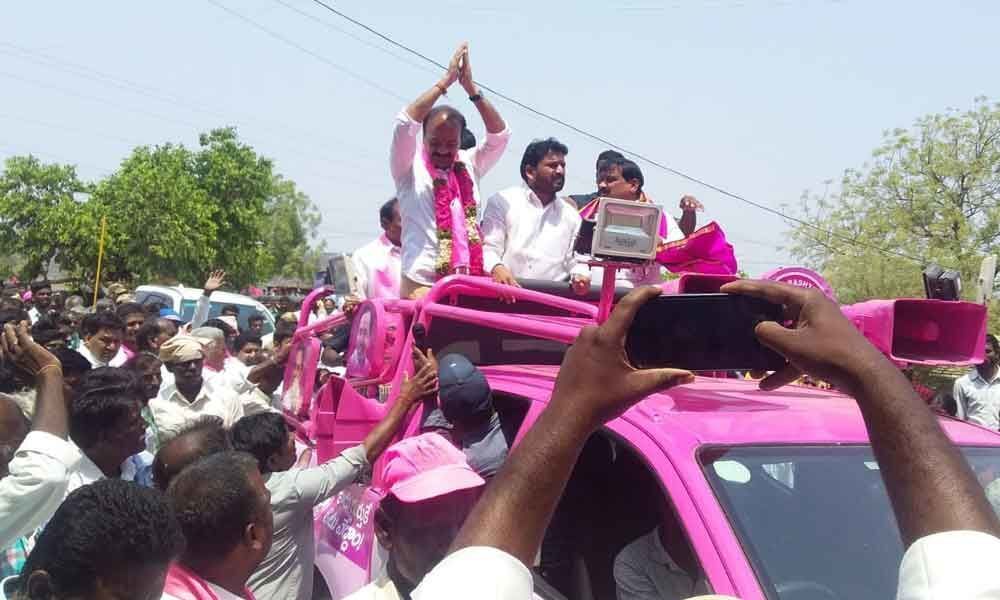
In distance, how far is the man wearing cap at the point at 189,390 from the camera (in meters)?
5.34

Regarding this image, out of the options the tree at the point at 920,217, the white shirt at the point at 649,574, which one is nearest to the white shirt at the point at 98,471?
the white shirt at the point at 649,574

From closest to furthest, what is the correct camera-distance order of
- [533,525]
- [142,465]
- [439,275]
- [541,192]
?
[533,525] < [142,465] < [439,275] < [541,192]

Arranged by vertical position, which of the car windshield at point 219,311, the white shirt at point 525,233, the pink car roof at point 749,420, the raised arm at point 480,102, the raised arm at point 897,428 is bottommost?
the car windshield at point 219,311

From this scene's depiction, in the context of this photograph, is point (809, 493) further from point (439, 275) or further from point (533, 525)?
point (439, 275)

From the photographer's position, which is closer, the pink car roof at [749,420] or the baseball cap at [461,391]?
the pink car roof at [749,420]

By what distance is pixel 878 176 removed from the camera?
30.8 meters

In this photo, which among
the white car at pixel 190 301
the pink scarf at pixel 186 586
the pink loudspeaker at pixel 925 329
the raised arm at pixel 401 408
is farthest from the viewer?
the white car at pixel 190 301

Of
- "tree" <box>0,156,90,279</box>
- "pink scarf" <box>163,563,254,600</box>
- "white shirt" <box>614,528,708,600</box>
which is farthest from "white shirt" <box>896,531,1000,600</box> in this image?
"tree" <box>0,156,90,279</box>

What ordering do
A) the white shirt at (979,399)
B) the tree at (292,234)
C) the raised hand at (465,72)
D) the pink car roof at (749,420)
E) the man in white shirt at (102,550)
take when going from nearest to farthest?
the man in white shirt at (102,550), the pink car roof at (749,420), the raised hand at (465,72), the white shirt at (979,399), the tree at (292,234)

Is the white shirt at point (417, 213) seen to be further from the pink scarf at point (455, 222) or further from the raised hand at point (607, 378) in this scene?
the raised hand at point (607, 378)

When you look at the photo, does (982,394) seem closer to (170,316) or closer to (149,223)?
(170,316)

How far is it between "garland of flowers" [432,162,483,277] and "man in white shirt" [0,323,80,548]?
212cm

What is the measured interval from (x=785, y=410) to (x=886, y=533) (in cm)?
45

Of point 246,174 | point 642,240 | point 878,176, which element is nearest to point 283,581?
point 642,240
